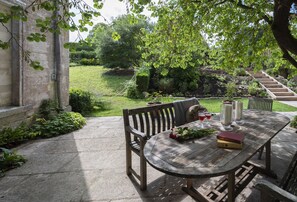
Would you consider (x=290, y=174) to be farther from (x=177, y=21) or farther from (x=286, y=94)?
(x=286, y=94)

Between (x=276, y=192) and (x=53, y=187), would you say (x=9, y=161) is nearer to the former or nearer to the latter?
(x=53, y=187)

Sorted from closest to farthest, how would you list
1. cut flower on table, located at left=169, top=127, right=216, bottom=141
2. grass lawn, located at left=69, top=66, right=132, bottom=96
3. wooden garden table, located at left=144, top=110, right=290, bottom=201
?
wooden garden table, located at left=144, top=110, right=290, bottom=201 → cut flower on table, located at left=169, top=127, right=216, bottom=141 → grass lawn, located at left=69, top=66, right=132, bottom=96

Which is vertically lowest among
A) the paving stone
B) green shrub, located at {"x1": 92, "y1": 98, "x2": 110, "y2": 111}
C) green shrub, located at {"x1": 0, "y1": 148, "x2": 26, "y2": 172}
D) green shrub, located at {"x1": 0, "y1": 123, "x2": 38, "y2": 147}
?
the paving stone

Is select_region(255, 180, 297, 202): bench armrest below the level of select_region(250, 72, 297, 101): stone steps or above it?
below

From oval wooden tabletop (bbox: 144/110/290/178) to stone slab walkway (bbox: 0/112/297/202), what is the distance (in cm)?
72

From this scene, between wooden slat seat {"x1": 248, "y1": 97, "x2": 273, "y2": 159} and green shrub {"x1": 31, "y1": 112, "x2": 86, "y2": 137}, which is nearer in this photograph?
wooden slat seat {"x1": 248, "y1": 97, "x2": 273, "y2": 159}

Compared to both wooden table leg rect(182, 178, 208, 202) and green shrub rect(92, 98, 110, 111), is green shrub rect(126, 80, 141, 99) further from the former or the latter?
wooden table leg rect(182, 178, 208, 202)

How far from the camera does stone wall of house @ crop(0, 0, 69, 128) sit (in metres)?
4.15

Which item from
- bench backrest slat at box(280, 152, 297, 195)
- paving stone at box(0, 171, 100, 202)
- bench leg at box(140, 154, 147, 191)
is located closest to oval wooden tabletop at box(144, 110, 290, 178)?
bench backrest slat at box(280, 152, 297, 195)

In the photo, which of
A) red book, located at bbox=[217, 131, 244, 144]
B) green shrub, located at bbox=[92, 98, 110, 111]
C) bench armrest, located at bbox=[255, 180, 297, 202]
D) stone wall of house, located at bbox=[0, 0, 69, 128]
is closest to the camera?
bench armrest, located at bbox=[255, 180, 297, 202]

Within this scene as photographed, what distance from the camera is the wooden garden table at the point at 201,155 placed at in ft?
4.60

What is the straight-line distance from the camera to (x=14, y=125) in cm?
421

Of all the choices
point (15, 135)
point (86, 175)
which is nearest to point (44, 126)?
point (15, 135)

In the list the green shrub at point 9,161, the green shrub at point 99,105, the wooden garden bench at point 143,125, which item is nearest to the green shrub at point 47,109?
the green shrub at point 9,161
